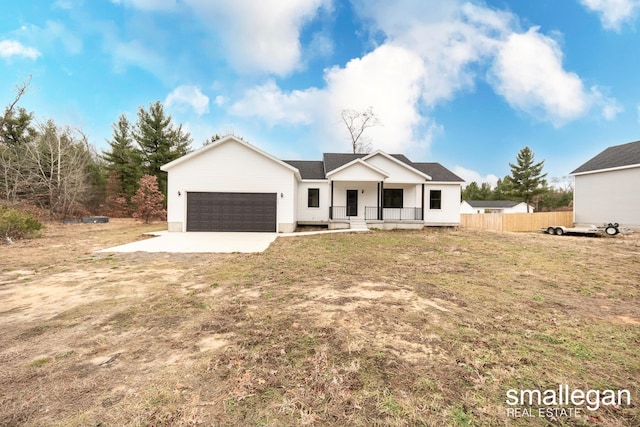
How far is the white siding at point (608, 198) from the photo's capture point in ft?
55.4

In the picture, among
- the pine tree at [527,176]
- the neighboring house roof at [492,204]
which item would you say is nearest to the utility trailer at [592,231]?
the pine tree at [527,176]

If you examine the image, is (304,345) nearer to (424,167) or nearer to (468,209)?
(424,167)

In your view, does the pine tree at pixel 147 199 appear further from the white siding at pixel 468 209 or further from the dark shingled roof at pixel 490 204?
the dark shingled roof at pixel 490 204

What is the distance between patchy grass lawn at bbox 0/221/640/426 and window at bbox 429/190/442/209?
1247cm

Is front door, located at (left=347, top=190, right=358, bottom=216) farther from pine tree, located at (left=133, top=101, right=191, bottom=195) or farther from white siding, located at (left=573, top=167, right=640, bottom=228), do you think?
A: pine tree, located at (left=133, top=101, right=191, bottom=195)

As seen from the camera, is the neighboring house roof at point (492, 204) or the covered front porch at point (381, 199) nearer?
the covered front porch at point (381, 199)

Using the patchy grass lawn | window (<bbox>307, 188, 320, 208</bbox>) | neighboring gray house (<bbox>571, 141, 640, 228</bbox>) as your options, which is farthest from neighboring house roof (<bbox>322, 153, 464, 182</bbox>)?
the patchy grass lawn

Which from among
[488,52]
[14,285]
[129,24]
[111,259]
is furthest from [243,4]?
[488,52]

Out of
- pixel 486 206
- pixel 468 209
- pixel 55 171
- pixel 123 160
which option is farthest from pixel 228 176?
pixel 486 206

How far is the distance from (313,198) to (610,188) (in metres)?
20.8

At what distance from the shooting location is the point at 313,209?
59.1 feet

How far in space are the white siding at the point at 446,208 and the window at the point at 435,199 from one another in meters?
0.21

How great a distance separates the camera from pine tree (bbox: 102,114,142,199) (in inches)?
1001

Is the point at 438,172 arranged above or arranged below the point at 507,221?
above
